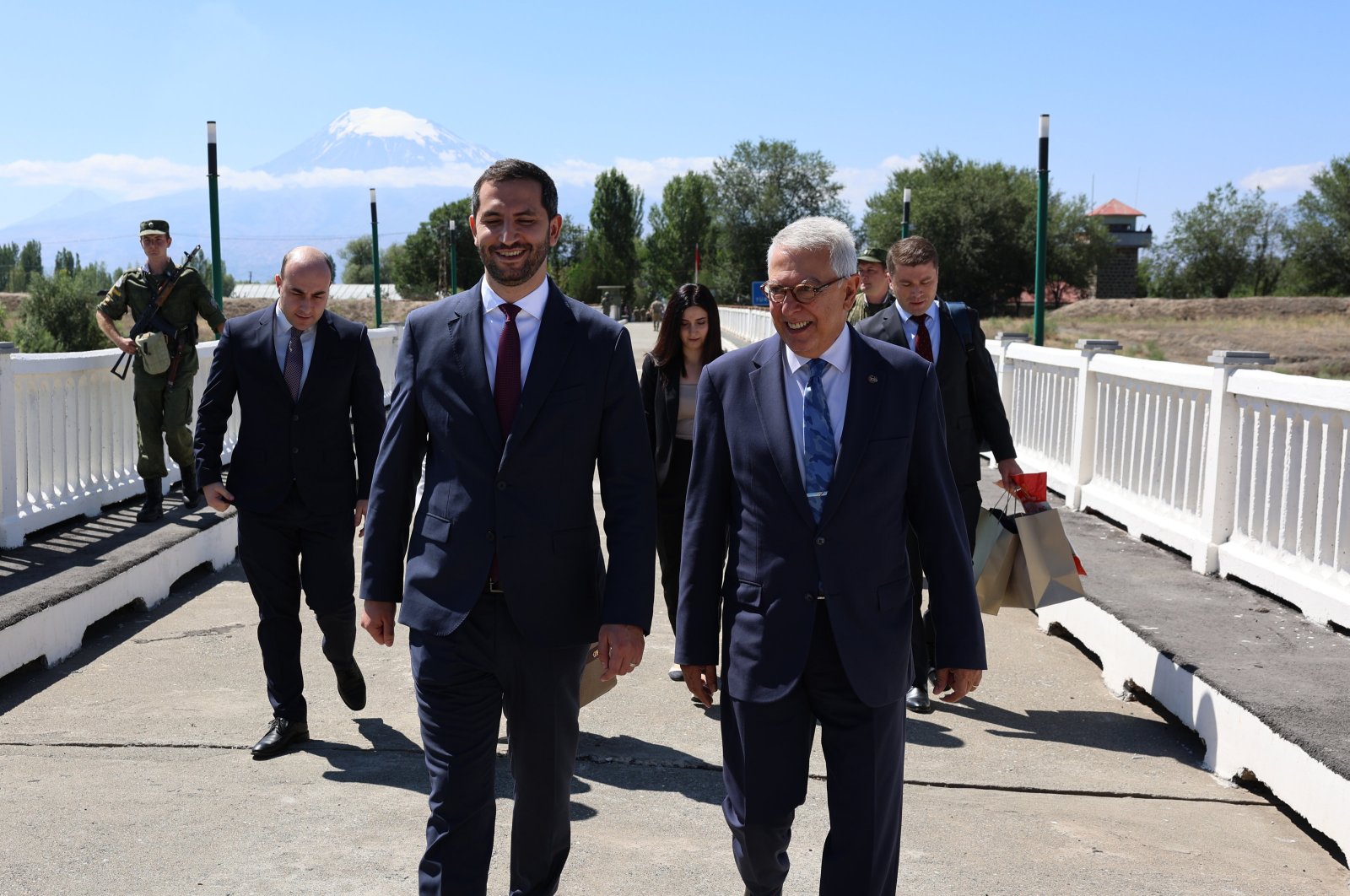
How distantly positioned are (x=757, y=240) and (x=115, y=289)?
401 ft

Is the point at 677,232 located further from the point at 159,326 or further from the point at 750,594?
the point at 750,594

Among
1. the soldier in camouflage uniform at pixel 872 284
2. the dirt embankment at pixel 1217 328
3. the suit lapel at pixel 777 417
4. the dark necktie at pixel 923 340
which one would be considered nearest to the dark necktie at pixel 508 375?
the suit lapel at pixel 777 417

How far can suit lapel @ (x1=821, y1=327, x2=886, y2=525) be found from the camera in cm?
317

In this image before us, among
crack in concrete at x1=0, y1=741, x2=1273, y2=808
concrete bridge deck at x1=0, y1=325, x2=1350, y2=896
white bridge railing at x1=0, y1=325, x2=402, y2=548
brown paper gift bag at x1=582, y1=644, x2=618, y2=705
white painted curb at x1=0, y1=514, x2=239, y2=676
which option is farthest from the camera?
white bridge railing at x1=0, y1=325, x2=402, y2=548

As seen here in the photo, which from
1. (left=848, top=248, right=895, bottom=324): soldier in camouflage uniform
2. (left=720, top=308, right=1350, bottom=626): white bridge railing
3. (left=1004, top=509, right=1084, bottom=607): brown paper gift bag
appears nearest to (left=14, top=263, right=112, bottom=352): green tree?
(left=720, top=308, right=1350, bottom=626): white bridge railing

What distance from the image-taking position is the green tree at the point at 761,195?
130 m

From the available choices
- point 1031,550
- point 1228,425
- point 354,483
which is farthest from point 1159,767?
point 354,483

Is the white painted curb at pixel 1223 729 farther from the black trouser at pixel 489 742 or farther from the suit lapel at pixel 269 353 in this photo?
the suit lapel at pixel 269 353

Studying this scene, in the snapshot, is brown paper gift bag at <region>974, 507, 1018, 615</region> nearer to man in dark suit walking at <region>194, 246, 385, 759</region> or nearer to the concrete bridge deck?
the concrete bridge deck

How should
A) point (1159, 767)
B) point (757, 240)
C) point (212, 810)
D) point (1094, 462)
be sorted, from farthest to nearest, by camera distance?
point (757, 240) < point (1094, 462) < point (1159, 767) < point (212, 810)

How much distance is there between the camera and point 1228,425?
7727mm

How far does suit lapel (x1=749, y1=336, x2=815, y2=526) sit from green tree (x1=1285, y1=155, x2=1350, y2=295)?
10101cm

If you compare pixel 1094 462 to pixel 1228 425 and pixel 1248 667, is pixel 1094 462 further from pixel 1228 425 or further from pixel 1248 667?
pixel 1248 667

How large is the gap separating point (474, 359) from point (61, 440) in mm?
6611
